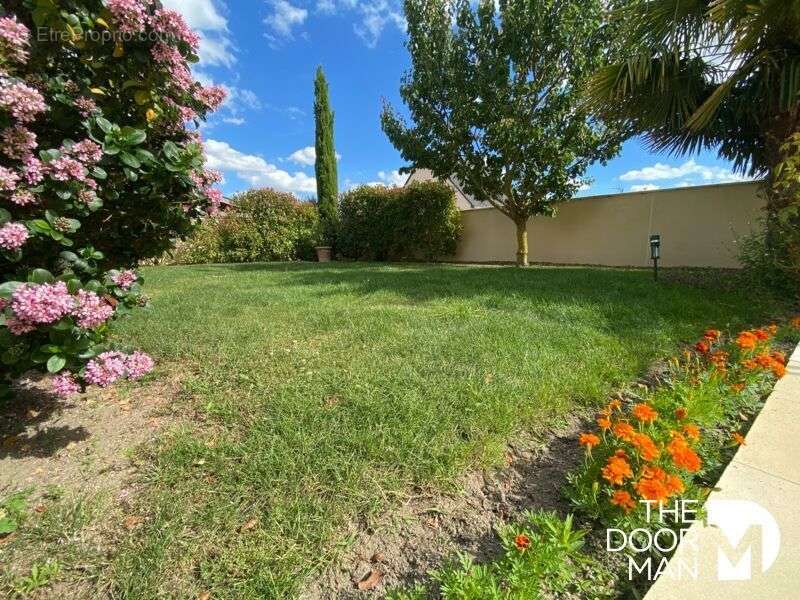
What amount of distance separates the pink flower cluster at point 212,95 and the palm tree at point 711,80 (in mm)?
5378

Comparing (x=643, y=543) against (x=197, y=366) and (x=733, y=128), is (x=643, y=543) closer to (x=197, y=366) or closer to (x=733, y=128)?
(x=197, y=366)

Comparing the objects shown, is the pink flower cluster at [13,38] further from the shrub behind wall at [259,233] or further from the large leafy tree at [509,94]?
the shrub behind wall at [259,233]

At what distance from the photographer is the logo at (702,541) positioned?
1178 mm

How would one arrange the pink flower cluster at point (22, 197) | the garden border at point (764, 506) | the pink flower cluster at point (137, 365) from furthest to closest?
the pink flower cluster at point (137, 365)
the pink flower cluster at point (22, 197)
the garden border at point (764, 506)

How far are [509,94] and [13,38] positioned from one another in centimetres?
882

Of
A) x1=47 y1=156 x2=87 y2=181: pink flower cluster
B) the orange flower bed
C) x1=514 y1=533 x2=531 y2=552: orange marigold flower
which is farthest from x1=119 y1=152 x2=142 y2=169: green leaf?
the orange flower bed

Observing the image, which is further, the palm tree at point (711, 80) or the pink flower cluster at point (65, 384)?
the palm tree at point (711, 80)

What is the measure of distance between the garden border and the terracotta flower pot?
1208cm

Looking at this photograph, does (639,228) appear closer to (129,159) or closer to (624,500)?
(624,500)

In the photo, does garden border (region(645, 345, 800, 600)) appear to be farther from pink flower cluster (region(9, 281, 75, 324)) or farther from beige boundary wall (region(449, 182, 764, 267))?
beige boundary wall (region(449, 182, 764, 267))

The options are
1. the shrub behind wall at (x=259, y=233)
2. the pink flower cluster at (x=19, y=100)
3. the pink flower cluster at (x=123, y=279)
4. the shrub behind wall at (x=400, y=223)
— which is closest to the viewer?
the pink flower cluster at (x=19, y=100)

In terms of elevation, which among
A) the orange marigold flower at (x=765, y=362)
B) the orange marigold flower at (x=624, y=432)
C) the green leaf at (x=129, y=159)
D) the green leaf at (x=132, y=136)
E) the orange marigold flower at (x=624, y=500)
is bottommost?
the orange marigold flower at (x=624, y=500)

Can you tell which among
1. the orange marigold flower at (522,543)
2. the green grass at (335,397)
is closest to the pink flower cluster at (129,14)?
the green grass at (335,397)

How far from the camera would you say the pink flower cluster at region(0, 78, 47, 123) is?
1211 millimetres
